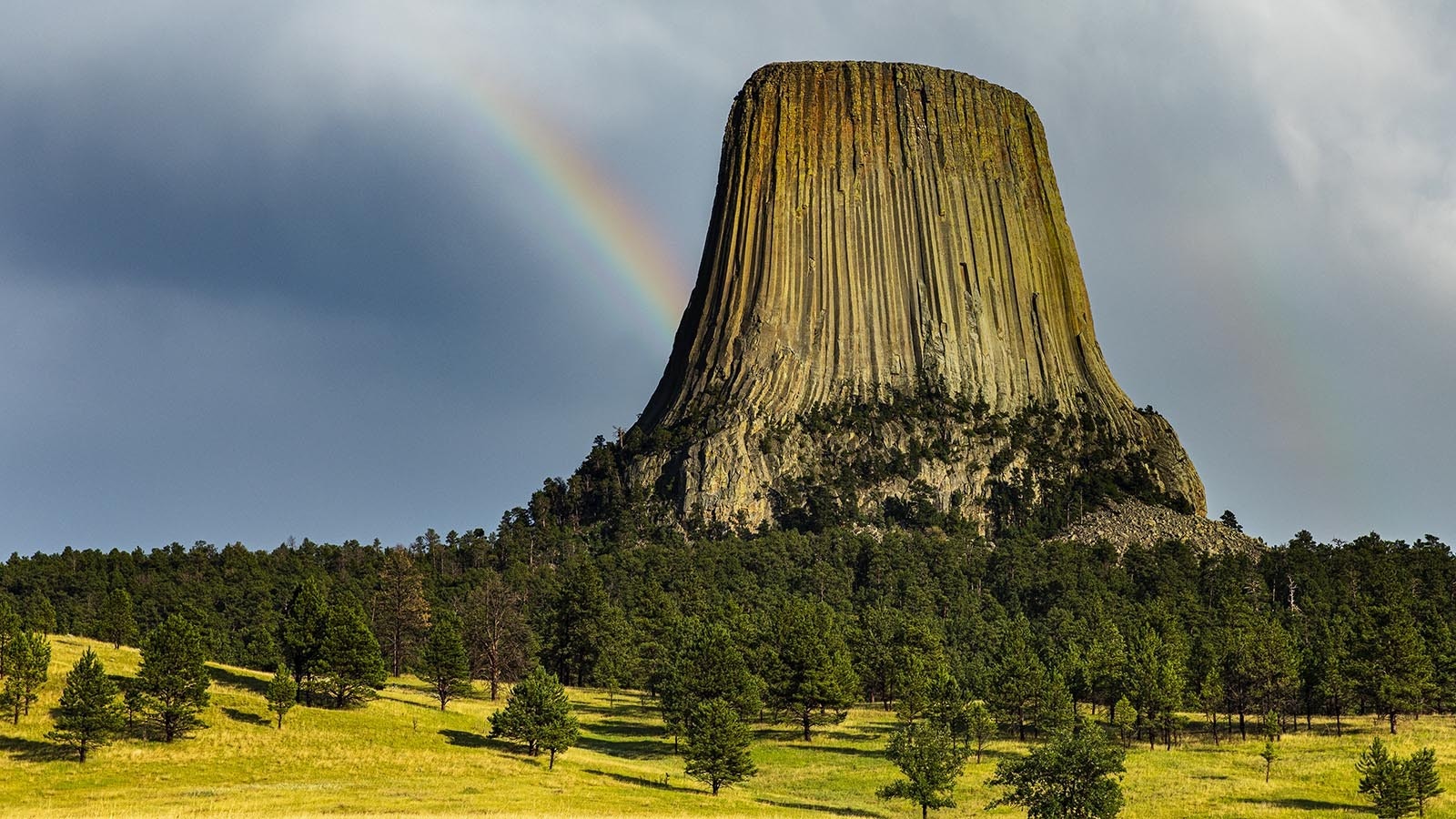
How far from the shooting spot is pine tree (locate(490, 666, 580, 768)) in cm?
8506

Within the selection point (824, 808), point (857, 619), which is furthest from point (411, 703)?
point (857, 619)

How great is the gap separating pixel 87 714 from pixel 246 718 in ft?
42.4

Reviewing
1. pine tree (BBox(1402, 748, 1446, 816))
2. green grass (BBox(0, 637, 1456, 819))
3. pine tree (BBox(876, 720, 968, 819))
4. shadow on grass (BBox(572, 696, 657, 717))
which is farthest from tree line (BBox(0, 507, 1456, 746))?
pine tree (BBox(1402, 748, 1446, 816))

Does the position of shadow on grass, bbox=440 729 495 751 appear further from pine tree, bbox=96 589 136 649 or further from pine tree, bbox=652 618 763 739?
pine tree, bbox=96 589 136 649

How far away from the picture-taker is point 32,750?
3123 inches

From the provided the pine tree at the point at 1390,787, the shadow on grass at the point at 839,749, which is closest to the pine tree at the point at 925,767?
the shadow on grass at the point at 839,749

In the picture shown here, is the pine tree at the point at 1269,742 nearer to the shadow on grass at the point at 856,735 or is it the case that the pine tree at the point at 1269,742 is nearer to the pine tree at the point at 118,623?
the shadow on grass at the point at 856,735

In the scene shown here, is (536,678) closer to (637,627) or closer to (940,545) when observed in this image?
(637,627)

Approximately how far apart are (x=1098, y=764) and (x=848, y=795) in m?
20.0

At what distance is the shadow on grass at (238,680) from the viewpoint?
98688mm

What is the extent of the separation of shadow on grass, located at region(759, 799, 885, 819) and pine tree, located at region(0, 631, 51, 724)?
43.6 metres

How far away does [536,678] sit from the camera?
90.6m

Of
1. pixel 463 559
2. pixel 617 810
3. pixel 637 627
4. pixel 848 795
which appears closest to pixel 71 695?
pixel 617 810

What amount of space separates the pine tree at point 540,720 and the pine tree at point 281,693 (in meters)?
12.8
